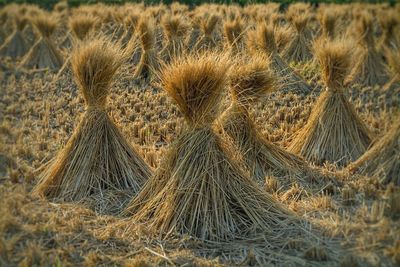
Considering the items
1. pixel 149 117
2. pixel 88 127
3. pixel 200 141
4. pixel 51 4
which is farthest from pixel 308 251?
pixel 51 4

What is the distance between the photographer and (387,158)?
4.39 m

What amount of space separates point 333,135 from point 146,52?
5175 millimetres

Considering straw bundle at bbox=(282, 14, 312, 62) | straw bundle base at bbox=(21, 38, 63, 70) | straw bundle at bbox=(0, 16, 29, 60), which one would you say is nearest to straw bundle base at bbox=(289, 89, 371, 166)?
straw bundle at bbox=(282, 14, 312, 62)

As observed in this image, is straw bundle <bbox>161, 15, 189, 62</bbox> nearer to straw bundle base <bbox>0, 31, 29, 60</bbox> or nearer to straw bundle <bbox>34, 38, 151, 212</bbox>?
straw bundle base <bbox>0, 31, 29, 60</bbox>

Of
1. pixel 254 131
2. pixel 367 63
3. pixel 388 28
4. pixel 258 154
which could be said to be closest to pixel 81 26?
pixel 367 63

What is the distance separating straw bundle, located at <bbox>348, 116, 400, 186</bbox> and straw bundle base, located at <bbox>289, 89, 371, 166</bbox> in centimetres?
75

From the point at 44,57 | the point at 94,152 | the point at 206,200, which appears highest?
the point at 44,57

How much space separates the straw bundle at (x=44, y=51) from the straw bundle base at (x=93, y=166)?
6.76 m

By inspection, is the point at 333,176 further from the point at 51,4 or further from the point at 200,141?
the point at 51,4

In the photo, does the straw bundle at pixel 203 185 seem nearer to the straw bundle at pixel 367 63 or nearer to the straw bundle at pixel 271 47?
the straw bundle at pixel 271 47

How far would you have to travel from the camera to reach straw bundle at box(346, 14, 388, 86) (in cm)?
902

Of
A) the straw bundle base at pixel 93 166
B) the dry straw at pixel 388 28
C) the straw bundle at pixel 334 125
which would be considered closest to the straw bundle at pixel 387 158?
the straw bundle at pixel 334 125

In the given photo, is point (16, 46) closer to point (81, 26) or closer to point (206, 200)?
point (81, 26)

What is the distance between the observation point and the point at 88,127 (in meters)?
4.59
